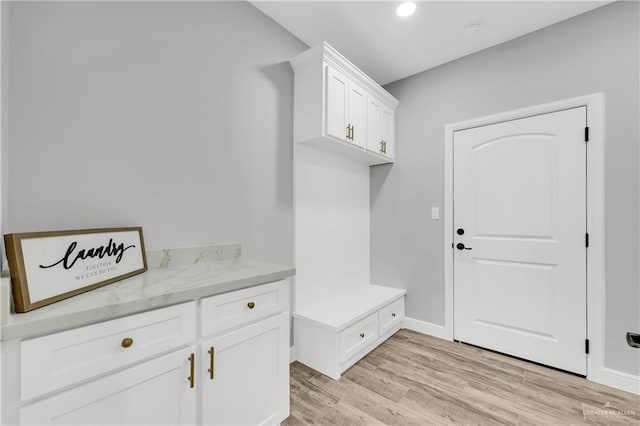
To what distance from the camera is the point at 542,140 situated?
7.22 feet

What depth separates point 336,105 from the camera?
217cm

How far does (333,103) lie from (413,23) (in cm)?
89

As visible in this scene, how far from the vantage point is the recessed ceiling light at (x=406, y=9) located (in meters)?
1.94

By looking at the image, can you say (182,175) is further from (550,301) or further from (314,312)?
(550,301)

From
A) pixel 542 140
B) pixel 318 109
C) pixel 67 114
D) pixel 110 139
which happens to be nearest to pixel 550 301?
pixel 542 140

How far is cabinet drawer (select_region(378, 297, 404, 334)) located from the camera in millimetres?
2516

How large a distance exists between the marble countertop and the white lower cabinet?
0.04 meters

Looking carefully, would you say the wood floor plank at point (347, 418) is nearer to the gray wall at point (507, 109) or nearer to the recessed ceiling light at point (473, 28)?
the gray wall at point (507, 109)

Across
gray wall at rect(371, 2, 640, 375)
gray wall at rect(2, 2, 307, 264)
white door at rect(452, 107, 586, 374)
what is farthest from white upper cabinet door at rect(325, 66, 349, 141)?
white door at rect(452, 107, 586, 374)

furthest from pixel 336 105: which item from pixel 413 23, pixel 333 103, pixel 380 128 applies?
pixel 413 23

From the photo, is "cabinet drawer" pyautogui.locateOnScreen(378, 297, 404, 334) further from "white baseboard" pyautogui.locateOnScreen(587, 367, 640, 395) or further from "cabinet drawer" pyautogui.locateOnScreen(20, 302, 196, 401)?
"cabinet drawer" pyautogui.locateOnScreen(20, 302, 196, 401)

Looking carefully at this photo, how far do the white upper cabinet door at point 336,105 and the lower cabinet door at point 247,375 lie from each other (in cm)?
143

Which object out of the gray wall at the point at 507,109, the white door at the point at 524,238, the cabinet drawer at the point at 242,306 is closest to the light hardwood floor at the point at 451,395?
the white door at the point at 524,238

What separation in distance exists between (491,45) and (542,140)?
96cm
